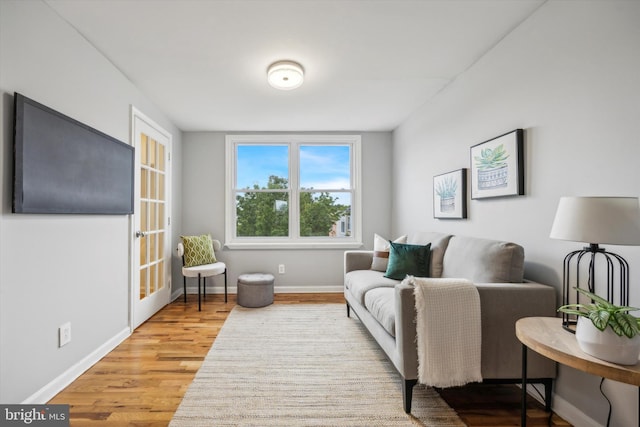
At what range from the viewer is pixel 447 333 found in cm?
168

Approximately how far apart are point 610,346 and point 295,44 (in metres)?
2.41

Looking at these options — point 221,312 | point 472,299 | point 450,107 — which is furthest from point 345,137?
point 472,299

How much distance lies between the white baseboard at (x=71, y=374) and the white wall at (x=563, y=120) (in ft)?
9.74

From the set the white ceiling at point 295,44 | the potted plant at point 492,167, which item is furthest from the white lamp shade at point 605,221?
the white ceiling at point 295,44

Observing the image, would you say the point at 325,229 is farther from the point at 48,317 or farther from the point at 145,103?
the point at 48,317

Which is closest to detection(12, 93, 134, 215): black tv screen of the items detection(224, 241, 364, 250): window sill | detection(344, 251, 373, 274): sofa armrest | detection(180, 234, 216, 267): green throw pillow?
detection(180, 234, 216, 267): green throw pillow

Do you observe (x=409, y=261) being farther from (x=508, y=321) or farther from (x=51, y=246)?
(x=51, y=246)

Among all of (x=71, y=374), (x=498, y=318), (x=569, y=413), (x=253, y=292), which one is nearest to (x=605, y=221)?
(x=498, y=318)

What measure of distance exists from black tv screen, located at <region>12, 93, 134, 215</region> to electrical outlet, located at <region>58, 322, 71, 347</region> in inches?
29.4

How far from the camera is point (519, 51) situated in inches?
80.8

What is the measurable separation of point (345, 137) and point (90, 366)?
12.6 feet

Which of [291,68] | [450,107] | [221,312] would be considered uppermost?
[291,68]

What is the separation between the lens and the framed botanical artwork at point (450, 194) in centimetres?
272

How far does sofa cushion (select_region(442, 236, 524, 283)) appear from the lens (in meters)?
1.87
